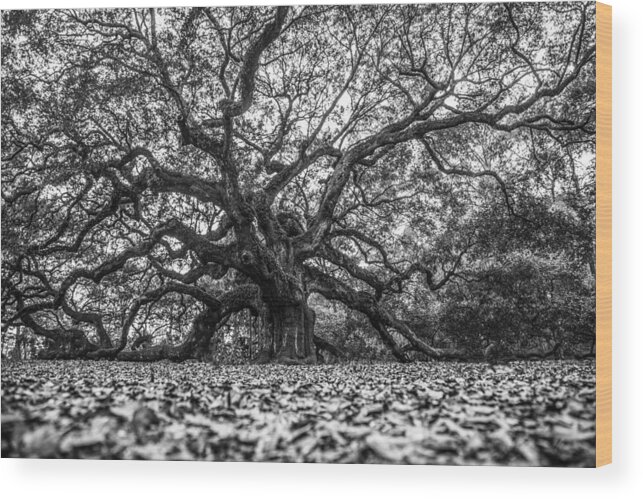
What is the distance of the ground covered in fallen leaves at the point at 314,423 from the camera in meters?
4.19

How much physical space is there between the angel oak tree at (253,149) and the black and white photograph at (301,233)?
0.09ft

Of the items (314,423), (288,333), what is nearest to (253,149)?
(288,333)

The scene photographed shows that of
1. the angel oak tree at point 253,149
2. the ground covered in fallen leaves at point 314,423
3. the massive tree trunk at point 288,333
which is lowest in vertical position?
the ground covered in fallen leaves at point 314,423

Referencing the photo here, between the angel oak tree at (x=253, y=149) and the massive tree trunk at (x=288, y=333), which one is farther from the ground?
the angel oak tree at (x=253, y=149)

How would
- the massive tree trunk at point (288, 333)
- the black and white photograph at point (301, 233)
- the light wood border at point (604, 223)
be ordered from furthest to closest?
the massive tree trunk at point (288, 333), the light wood border at point (604, 223), the black and white photograph at point (301, 233)

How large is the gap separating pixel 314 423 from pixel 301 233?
4.22m

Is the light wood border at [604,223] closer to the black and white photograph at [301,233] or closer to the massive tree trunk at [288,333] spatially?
the black and white photograph at [301,233]

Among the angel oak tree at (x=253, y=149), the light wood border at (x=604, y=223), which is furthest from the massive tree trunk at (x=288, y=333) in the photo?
the light wood border at (x=604, y=223)

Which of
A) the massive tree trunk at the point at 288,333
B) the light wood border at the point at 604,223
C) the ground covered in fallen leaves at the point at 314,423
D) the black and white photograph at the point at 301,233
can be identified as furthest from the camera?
the massive tree trunk at the point at 288,333

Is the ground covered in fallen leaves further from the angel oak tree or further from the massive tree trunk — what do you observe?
the massive tree trunk

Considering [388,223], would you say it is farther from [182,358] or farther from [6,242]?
[6,242]

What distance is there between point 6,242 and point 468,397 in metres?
4.98

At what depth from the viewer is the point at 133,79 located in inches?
282

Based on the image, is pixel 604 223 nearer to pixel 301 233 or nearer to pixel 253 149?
pixel 301 233
